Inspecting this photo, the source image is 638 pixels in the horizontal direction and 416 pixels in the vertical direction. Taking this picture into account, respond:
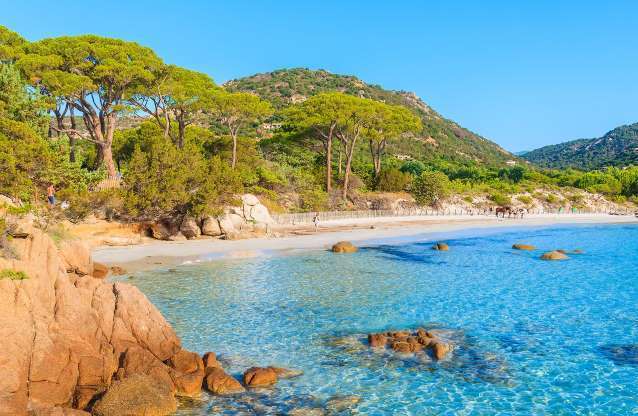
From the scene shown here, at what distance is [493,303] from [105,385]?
12722 millimetres

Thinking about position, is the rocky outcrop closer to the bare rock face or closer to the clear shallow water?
the bare rock face

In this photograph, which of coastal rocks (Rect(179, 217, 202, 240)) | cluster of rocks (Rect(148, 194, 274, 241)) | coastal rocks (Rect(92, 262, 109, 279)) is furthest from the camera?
coastal rocks (Rect(179, 217, 202, 240))

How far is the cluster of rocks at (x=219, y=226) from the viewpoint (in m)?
31.1

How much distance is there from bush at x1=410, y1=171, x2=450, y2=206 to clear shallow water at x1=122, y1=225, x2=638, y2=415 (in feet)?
85.6

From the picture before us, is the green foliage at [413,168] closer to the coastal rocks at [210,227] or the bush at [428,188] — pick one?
the bush at [428,188]

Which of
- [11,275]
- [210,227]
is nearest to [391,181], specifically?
[210,227]

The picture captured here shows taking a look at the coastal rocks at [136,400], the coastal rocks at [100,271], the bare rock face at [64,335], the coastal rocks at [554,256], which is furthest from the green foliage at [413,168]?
the coastal rocks at [136,400]

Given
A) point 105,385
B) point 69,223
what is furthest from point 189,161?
point 105,385

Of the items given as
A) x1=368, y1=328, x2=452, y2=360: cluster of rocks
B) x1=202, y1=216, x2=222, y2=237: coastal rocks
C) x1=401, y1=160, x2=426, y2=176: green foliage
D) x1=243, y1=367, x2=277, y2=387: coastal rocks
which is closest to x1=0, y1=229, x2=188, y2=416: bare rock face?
x1=243, y1=367, x2=277, y2=387: coastal rocks

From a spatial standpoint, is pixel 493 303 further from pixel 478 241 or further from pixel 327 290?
pixel 478 241

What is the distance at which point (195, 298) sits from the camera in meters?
17.1

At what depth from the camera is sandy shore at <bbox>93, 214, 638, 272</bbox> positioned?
24.8 metres

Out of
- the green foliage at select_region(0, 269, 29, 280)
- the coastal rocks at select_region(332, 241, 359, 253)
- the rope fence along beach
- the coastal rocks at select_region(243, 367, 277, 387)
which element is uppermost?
the rope fence along beach

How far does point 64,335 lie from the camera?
937 centimetres
